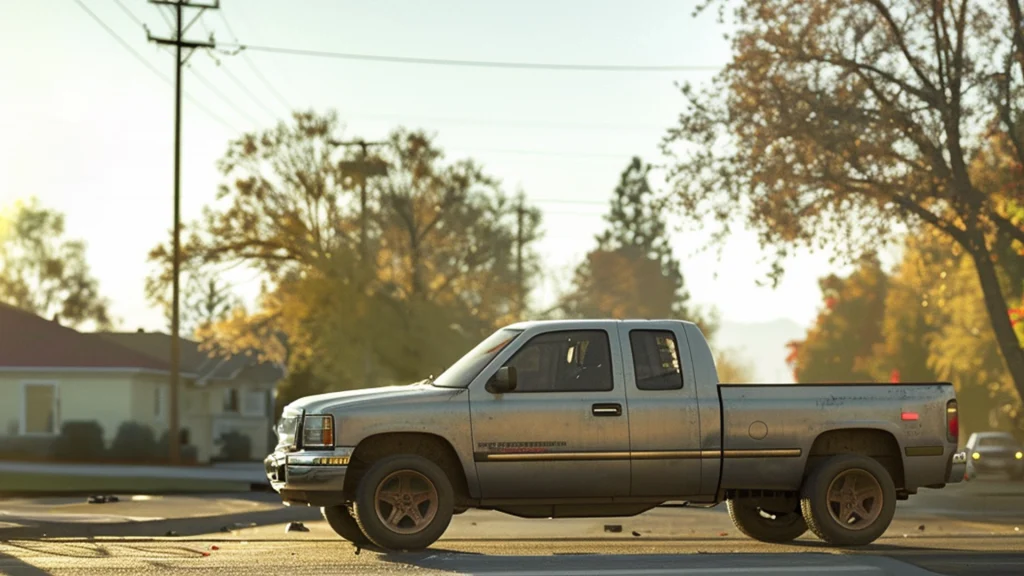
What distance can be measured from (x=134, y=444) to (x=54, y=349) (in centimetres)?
558

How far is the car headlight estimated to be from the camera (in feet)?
44.2

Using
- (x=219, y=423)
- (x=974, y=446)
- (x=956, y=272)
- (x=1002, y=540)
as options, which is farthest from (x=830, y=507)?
(x=219, y=423)

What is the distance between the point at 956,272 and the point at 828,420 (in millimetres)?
50506

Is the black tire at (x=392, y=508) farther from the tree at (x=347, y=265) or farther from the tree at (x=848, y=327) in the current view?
the tree at (x=848, y=327)

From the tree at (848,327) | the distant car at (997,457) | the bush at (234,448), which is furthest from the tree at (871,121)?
the tree at (848,327)

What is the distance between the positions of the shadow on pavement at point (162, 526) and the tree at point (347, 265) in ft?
105

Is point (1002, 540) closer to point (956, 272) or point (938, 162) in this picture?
point (938, 162)

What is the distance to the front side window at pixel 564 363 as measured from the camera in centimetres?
1376

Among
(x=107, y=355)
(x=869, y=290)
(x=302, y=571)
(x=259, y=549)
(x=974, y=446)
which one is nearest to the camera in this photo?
(x=302, y=571)

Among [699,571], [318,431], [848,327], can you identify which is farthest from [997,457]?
[848,327]

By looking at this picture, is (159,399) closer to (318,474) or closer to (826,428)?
(318,474)

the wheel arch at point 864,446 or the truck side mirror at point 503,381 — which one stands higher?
the truck side mirror at point 503,381

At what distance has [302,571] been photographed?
11594 millimetres

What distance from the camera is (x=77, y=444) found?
176 feet
